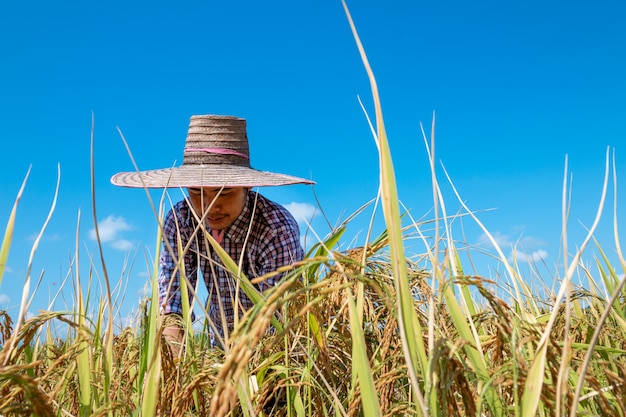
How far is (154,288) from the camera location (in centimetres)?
110

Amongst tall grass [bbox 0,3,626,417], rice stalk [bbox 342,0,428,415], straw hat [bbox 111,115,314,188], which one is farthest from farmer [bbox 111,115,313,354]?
rice stalk [bbox 342,0,428,415]

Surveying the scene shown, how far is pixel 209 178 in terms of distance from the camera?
8.64 feet

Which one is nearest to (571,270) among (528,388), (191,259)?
(528,388)

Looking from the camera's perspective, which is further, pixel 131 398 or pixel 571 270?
pixel 131 398

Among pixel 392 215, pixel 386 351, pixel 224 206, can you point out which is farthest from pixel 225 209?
pixel 392 215

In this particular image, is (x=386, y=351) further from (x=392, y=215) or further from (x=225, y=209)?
(x=225, y=209)

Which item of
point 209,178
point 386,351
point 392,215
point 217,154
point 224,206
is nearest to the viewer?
point 392,215

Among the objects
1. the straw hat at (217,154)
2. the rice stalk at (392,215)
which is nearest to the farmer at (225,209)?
the straw hat at (217,154)

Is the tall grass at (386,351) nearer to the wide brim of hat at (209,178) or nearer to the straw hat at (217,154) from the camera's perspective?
the wide brim of hat at (209,178)

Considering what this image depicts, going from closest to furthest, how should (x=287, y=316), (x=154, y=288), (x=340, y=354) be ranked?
(x=154, y=288), (x=287, y=316), (x=340, y=354)

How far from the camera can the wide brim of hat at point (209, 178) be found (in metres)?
2.52

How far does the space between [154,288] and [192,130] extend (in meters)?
2.26

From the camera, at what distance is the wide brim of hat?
2521mm

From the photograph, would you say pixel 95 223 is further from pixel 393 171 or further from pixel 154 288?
pixel 393 171
